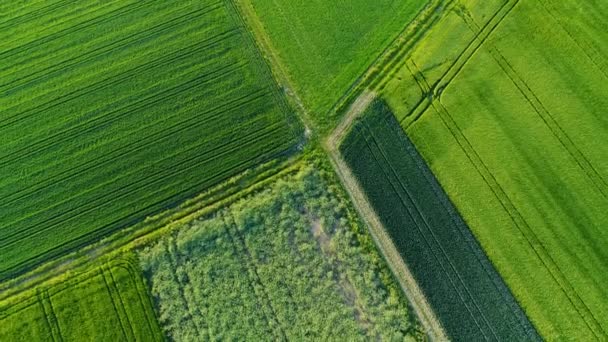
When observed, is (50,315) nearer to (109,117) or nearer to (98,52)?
(109,117)

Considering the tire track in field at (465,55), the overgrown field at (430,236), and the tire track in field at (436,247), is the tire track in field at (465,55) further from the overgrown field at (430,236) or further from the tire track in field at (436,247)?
the tire track in field at (436,247)

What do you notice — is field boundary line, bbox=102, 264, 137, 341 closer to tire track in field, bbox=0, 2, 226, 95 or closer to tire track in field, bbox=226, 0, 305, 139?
tire track in field, bbox=0, 2, 226, 95

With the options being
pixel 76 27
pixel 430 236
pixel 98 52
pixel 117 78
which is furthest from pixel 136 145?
pixel 430 236

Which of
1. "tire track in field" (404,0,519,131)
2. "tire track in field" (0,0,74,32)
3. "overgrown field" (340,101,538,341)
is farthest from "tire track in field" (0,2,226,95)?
"tire track in field" (404,0,519,131)

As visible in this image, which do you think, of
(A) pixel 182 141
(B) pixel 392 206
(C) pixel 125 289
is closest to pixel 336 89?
(B) pixel 392 206

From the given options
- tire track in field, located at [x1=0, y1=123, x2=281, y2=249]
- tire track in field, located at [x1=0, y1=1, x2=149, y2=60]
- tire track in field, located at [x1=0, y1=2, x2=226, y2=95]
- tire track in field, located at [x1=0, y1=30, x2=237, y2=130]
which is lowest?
tire track in field, located at [x1=0, y1=123, x2=281, y2=249]

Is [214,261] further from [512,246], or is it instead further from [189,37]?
[512,246]
